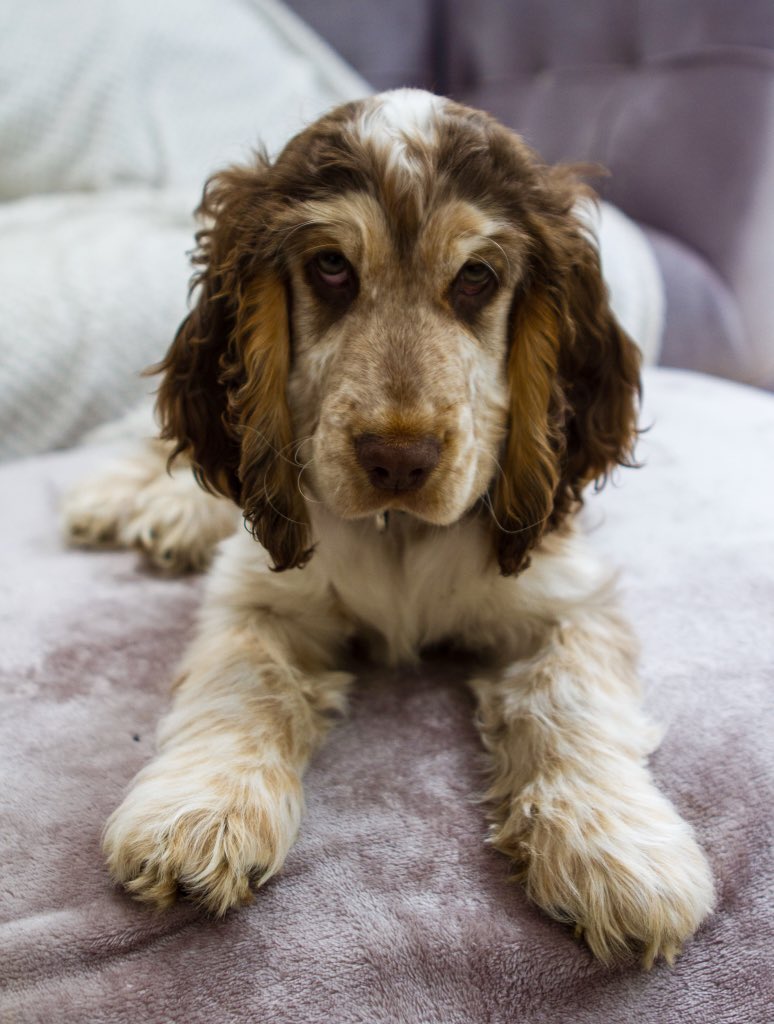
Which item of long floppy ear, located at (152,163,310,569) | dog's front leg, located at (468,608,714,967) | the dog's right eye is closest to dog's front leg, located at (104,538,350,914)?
long floppy ear, located at (152,163,310,569)

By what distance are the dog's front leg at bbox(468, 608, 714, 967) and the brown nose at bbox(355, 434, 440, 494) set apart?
1.81 ft

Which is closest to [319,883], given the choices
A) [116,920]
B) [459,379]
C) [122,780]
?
[116,920]

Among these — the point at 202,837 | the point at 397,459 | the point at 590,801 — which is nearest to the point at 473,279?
the point at 397,459

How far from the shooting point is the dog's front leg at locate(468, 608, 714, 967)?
1.40m

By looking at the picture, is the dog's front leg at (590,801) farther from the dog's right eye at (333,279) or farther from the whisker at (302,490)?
the dog's right eye at (333,279)

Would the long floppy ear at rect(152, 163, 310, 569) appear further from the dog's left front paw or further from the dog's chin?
the dog's left front paw

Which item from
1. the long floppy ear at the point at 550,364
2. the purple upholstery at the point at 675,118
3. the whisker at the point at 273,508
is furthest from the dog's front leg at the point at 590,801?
the purple upholstery at the point at 675,118

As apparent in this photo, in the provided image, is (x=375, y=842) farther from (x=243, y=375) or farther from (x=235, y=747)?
(x=243, y=375)

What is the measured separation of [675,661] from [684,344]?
2333 millimetres

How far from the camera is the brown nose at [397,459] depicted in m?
1.57

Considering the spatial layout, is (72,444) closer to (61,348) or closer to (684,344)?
(61,348)

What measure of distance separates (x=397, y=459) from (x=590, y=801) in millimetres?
677

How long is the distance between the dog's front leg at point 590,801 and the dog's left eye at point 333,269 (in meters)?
0.90

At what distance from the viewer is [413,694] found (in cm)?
202
